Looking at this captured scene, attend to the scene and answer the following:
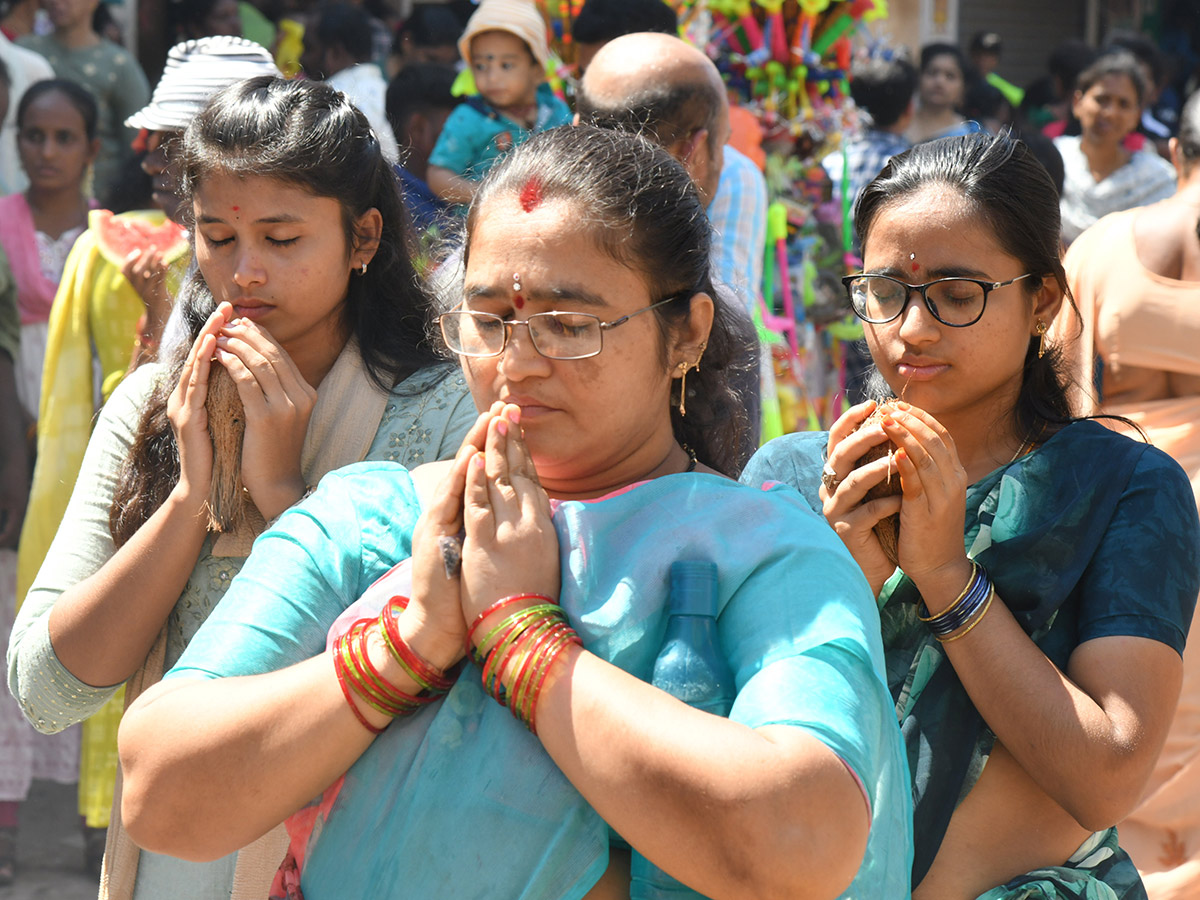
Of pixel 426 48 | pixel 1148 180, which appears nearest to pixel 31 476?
pixel 426 48

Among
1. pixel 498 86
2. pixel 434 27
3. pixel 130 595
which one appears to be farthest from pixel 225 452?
pixel 434 27

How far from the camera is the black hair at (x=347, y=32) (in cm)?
742

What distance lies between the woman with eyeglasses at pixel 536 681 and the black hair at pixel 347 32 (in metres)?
6.31

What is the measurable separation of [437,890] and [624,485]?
0.54 metres

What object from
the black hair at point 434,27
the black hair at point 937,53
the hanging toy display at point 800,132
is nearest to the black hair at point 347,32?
the black hair at point 434,27

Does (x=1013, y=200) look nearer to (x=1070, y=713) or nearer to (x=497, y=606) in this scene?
(x=1070, y=713)

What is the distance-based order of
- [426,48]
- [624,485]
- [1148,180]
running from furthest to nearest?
[426,48] < [1148,180] < [624,485]

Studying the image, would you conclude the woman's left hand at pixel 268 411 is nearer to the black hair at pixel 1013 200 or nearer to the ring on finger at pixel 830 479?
the ring on finger at pixel 830 479

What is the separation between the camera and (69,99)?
5.14m

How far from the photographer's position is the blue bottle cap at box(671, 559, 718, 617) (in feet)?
4.55

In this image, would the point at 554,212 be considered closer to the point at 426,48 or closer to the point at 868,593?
the point at 868,593

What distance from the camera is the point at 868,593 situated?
4.81 feet

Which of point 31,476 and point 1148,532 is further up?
point 1148,532

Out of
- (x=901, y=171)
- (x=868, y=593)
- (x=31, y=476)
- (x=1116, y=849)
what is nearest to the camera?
(x=868, y=593)
